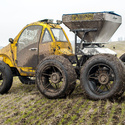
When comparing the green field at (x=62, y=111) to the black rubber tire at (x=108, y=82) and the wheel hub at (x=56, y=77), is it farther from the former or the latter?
the wheel hub at (x=56, y=77)

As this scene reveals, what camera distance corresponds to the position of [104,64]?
5.68 metres

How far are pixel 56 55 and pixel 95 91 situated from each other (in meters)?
1.55

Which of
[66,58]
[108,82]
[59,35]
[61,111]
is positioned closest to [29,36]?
[59,35]

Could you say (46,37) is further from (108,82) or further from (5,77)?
(108,82)

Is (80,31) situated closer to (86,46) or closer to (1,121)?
(86,46)

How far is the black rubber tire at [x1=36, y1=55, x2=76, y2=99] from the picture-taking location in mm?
5859

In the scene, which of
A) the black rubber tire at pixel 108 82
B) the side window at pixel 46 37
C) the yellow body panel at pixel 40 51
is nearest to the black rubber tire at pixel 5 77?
the yellow body panel at pixel 40 51

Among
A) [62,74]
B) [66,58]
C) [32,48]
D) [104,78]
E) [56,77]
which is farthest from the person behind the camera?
[32,48]

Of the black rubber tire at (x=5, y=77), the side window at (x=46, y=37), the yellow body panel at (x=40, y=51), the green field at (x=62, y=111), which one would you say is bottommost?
the green field at (x=62, y=111)

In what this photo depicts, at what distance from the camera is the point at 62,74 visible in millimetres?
5914

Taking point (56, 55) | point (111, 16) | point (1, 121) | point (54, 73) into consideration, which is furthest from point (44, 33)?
point (1, 121)

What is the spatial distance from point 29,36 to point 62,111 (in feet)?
10.8

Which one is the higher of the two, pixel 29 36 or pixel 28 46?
pixel 29 36

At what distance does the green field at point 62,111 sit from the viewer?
4.31 m
